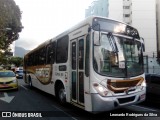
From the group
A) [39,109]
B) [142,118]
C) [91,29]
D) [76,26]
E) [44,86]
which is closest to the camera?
[91,29]

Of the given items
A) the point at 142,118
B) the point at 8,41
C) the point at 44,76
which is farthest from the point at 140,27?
the point at 142,118

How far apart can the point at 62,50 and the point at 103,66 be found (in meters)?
3.10

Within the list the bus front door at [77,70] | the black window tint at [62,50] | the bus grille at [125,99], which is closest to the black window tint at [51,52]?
the black window tint at [62,50]

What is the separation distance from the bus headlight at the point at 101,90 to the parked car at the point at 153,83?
13.9 feet

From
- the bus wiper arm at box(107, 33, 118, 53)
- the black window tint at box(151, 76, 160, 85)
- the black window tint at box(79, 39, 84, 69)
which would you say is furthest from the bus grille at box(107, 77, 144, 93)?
the black window tint at box(151, 76, 160, 85)

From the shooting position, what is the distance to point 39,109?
9.91m

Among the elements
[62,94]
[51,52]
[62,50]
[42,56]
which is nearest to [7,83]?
[42,56]

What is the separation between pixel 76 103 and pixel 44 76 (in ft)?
16.4

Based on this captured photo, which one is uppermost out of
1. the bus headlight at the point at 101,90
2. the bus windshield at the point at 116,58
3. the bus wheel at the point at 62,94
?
the bus windshield at the point at 116,58

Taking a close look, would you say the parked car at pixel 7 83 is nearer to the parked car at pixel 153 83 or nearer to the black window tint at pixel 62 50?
the black window tint at pixel 62 50

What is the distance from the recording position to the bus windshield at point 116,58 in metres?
7.57

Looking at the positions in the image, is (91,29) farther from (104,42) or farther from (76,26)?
(76,26)

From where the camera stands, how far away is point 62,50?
33.7 ft

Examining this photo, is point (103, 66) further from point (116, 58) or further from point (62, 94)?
point (62, 94)
